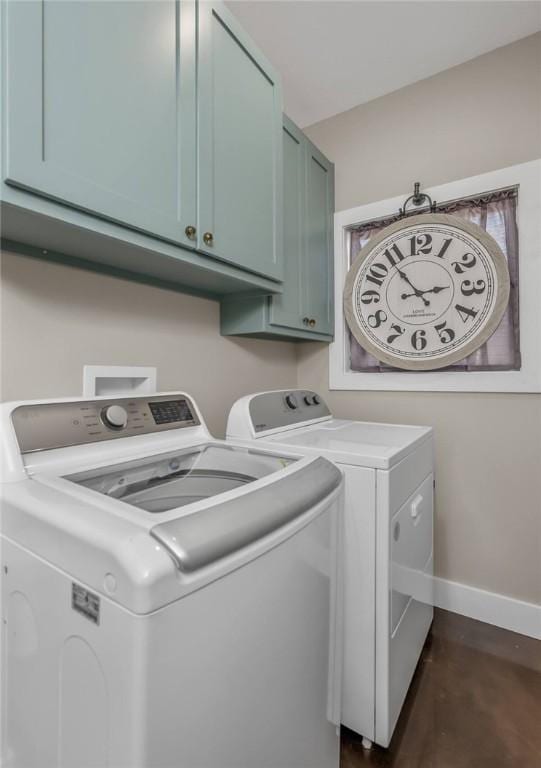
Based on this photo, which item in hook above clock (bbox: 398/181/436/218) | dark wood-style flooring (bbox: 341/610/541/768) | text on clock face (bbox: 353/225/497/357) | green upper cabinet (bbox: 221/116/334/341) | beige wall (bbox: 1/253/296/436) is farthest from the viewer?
hook above clock (bbox: 398/181/436/218)

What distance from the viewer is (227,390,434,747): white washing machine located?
116cm

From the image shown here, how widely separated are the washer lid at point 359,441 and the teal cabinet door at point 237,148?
67 cm

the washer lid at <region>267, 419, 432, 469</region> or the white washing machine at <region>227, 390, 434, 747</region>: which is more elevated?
the washer lid at <region>267, 419, 432, 469</region>

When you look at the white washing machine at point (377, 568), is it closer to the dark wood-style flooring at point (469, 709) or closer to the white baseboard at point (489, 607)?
the dark wood-style flooring at point (469, 709)

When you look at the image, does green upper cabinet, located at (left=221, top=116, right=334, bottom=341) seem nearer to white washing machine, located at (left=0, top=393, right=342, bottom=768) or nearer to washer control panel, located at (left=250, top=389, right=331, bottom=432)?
washer control panel, located at (left=250, top=389, right=331, bottom=432)

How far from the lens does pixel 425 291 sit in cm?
201

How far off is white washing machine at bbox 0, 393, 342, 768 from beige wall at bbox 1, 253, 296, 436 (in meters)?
0.20

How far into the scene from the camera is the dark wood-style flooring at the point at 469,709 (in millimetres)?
1220

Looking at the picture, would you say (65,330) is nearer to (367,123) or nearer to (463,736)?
(463,736)

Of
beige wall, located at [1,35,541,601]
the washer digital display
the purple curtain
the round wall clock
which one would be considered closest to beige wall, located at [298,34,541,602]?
beige wall, located at [1,35,541,601]

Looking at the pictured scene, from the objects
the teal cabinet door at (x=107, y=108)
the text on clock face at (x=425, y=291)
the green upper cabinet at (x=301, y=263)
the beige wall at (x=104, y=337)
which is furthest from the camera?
the text on clock face at (x=425, y=291)

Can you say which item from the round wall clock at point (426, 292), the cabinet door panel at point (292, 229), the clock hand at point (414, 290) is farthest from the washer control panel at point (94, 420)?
the clock hand at point (414, 290)

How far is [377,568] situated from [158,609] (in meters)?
0.83

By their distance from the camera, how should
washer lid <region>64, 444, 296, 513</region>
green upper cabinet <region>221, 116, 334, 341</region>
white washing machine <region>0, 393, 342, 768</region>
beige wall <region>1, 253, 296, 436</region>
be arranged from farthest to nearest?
green upper cabinet <region>221, 116, 334, 341</region>, beige wall <region>1, 253, 296, 436</region>, washer lid <region>64, 444, 296, 513</region>, white washing machine <region>0, 393, 342, 768</region>
